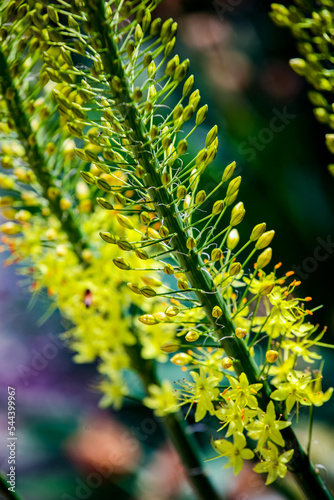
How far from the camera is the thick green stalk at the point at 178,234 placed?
1.41 ft

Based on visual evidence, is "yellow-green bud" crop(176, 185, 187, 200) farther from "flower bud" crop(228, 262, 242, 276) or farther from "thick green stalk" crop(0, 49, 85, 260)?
"thick green stalk" crop(0, 49, 85, 260)

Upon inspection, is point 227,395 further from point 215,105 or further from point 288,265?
point 215,105

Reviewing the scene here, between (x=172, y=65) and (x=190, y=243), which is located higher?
(x=172, y=65)

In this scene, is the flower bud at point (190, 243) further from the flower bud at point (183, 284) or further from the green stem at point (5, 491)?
the green stem at point (5, 491)

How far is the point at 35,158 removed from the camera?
65 centimetres

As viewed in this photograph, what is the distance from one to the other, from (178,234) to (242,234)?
73 cm

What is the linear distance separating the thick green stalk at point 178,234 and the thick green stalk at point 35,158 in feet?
0.65

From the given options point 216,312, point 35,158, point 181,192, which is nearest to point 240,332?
point 216,312

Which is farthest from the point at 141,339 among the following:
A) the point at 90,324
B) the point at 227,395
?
the point at 227,395

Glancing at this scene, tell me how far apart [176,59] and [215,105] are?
1.01 m

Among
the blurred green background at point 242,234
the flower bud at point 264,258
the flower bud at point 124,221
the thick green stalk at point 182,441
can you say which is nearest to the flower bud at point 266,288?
the flower bud at point 264,258

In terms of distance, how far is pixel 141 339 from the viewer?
74 centimetres

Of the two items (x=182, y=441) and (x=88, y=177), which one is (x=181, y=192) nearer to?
(x=88, y=177)

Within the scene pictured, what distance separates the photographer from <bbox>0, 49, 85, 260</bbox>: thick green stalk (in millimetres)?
579
